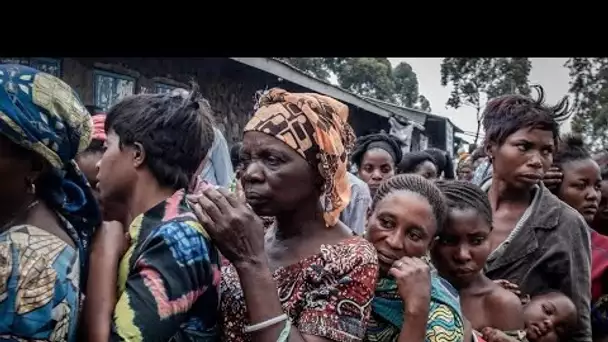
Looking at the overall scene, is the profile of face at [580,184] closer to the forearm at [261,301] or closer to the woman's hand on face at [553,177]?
the woman's hand on face at [553,177]

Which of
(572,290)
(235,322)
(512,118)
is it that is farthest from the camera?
(512,118)

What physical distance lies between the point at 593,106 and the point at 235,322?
2117 cm

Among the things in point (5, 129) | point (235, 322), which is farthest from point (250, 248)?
point (5, 129)

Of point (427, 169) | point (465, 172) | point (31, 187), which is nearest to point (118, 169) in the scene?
point (31, 187)

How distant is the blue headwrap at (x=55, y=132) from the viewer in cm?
185

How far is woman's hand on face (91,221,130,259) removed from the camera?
2080 millimetres

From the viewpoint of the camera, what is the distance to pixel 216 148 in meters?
5.20

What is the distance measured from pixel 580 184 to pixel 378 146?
2.23 m

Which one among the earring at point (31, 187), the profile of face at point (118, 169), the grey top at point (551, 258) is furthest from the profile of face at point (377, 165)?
the earring at point (31, 187)

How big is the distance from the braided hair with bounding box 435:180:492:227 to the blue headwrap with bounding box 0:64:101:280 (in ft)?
4.87

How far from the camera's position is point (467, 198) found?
9.99ft

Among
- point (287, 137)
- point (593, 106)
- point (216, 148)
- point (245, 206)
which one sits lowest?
point (593, 106)

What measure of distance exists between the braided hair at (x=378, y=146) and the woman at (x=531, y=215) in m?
2.43
